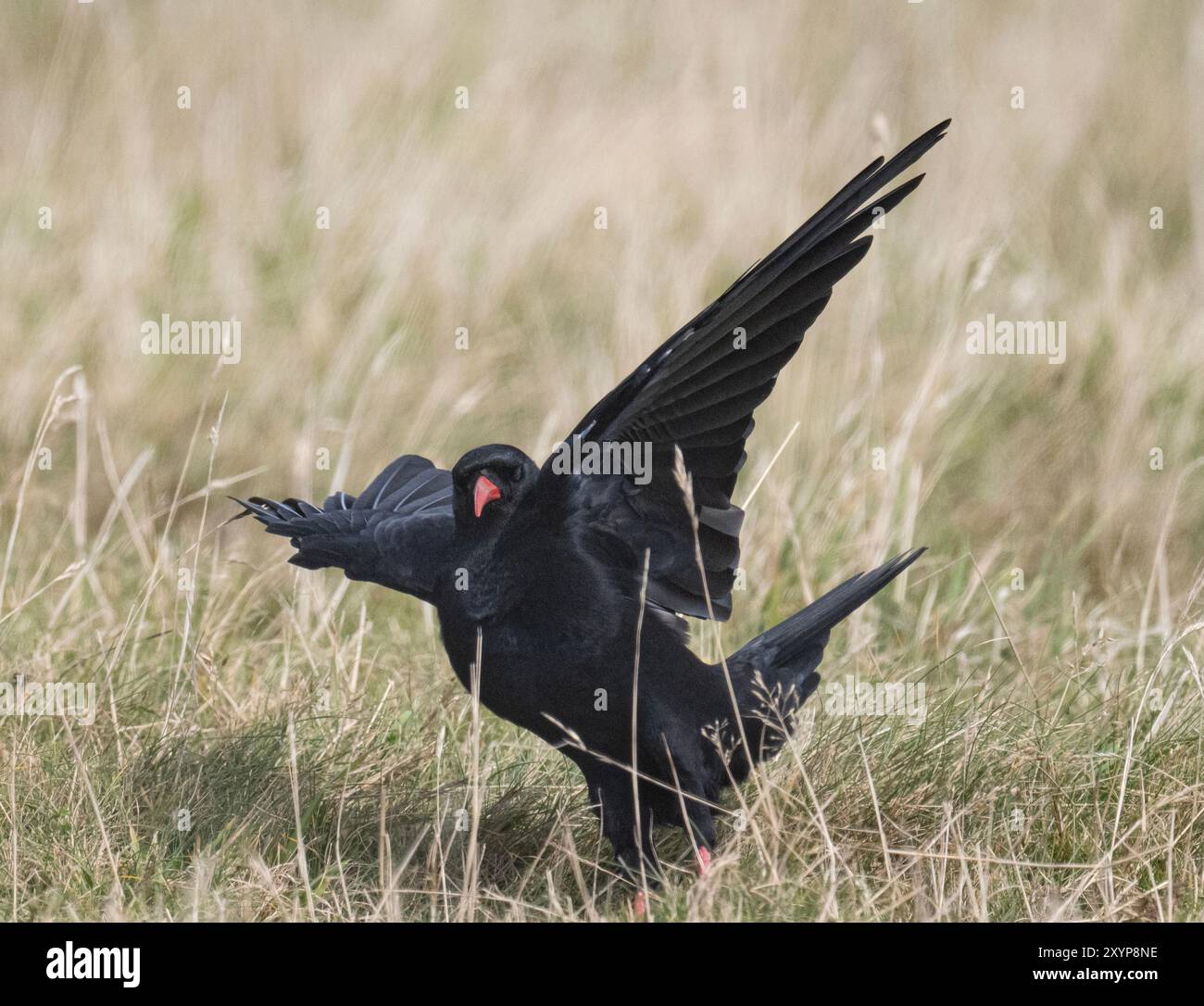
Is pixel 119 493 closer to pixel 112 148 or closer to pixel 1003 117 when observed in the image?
pixel 112 148

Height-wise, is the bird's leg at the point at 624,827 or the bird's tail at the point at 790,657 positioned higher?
the bird's tail at the point at 790,657

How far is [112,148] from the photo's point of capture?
8.12 m

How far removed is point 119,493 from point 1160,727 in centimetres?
288

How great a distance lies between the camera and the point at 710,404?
3.45 m

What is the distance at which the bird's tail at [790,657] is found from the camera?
3.91m

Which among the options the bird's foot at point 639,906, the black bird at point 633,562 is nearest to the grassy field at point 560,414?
the bird's foot at point 639,906

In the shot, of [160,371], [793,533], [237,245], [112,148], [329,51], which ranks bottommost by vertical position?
[793,533]

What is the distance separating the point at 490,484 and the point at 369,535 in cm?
51

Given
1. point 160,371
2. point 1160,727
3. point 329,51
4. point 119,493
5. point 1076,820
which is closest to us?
point 1076,820

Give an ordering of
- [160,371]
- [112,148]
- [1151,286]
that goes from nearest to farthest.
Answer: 1. [160,371]
2. [1151,286]
3. [112,148]

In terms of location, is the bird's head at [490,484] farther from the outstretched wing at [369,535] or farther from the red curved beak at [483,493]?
the outstretched wing at [369,535]

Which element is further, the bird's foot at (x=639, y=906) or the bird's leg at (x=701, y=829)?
the bird's leg at (x=701, y=829)

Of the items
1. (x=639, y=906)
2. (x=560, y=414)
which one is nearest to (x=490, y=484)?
(x=639, y=906)

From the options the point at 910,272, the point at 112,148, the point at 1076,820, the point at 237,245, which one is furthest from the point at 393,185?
the point at 1076,820
